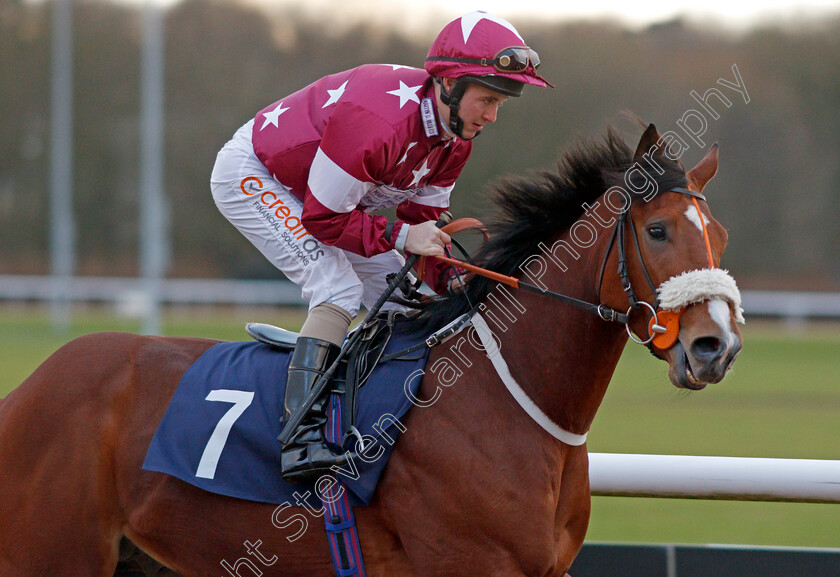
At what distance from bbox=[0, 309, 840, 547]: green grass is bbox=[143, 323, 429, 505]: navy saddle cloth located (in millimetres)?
1013

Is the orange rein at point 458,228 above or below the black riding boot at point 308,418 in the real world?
above

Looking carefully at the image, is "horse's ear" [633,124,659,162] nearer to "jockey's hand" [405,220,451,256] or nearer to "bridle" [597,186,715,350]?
"bridle" [597,186,715,350]

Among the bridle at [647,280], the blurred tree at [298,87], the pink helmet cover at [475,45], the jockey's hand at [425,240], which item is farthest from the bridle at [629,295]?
the blurred tree at [298,87]

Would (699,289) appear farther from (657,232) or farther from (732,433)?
(732,433)

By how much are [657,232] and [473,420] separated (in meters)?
0.77

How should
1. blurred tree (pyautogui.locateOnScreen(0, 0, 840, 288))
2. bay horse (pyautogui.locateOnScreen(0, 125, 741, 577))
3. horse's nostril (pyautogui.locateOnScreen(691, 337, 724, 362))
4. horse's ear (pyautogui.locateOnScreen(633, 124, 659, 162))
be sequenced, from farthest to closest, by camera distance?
blurred tree (pyautogui.locateOnScreen(0, 0, 840, 288)) → horse's ear (pyautogui.locateOnScreen(633, 124, 659, 162)) → bay horse (pyautogui.locateOnScreen(0, 125, 741, 577)) → horse's nostril (pyautogui.locateOnScreen(691, 337, 724, 362))

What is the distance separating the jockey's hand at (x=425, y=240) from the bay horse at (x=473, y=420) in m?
0.17

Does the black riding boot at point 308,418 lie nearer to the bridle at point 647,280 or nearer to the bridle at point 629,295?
the bridle at point 629,295

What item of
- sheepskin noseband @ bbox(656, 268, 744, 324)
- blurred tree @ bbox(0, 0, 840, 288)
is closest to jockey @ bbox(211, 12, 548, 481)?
sheepskin noseband @ bbox(656, 268, 744, 324)

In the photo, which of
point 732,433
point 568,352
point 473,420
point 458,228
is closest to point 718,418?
point 732,433

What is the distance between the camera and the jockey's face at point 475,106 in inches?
116

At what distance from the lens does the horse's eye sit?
8.52ft

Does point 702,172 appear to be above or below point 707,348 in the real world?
above

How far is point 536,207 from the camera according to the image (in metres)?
2.98
